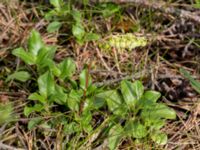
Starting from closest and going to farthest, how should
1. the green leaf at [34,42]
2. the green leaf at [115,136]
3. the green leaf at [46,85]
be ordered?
the green leaf at [115,136], the green leaf at [46,85], the green leaf at [34,42]

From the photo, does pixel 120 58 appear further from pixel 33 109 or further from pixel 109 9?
pixel 33 109

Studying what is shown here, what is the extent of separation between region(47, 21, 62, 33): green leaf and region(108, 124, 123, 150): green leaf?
64 cm

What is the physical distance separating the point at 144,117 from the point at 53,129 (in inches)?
15.0

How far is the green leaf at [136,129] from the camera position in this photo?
1.64m

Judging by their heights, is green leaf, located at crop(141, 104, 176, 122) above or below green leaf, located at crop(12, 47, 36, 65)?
below

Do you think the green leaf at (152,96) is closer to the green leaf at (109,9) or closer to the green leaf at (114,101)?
the green leaf at (114,101)

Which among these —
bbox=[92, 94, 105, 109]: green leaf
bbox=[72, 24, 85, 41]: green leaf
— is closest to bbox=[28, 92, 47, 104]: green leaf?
bbox=[92, 94, 105, 109]: green leaf

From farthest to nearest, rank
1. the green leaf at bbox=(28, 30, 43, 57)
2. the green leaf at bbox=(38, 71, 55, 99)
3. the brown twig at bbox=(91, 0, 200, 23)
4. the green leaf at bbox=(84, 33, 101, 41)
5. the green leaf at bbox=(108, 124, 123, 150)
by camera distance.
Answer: the brown twig at bbox=(91, 0, 200, 23)
the green leaf at bbox=(84, 33, 101, 41)
the green leaf at bbox=(28, 30, 43, 57)
the green leaf at bbox=(38, 71, 55, 99)
the green leaf at bbox=(108, 124, 123, 150)

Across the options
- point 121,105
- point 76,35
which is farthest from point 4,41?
point 121,105

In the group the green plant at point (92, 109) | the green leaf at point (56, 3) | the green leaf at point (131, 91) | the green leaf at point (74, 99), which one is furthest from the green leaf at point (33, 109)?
the green leaf at point (56, 3)

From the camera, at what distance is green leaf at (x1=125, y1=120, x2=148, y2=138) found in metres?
1.64

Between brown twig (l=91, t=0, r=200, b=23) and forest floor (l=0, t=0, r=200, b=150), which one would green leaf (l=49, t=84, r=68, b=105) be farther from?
brown twig (l=91, t=0, r=200, b=23)

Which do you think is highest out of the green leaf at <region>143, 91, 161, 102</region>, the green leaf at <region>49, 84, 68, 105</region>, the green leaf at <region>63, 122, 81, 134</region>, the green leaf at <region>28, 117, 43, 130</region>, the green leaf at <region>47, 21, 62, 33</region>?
the green leaf at <region>47, 21, 62, 33</region>

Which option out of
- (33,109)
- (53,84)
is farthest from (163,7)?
(33,109)
